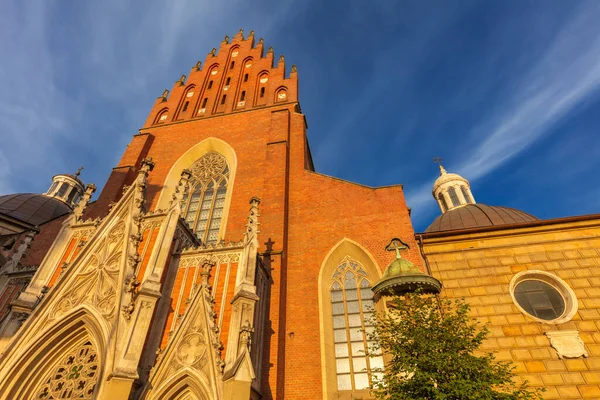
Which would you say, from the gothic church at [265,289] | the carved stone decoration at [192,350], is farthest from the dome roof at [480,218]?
the carved stone decoration at [192,350]

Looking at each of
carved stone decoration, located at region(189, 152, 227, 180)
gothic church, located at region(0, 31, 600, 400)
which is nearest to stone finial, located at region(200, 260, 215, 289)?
gothic church, located at region(0, 31, 600, 400)

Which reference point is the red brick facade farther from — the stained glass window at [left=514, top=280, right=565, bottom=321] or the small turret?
the small turret

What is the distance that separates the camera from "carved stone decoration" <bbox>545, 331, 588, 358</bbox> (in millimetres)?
8906

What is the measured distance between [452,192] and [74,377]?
25.9 m

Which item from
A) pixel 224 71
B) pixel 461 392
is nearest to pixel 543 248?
pixel 461 392

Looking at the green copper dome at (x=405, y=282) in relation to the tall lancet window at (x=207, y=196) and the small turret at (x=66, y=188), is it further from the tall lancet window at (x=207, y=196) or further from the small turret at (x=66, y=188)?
the small turret at (x=66, y=188)

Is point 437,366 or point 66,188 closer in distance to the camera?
point 437,366

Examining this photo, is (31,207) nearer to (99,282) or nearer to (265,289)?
→ (99,282)

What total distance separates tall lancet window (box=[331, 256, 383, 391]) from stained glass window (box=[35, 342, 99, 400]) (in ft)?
20.0

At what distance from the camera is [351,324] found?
10109 mm

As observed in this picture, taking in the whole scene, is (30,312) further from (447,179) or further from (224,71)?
(447,179)

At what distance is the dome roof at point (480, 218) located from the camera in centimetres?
1745

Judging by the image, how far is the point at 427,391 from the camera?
6152 mm

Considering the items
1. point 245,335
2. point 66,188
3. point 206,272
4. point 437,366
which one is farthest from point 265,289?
point 66,188
